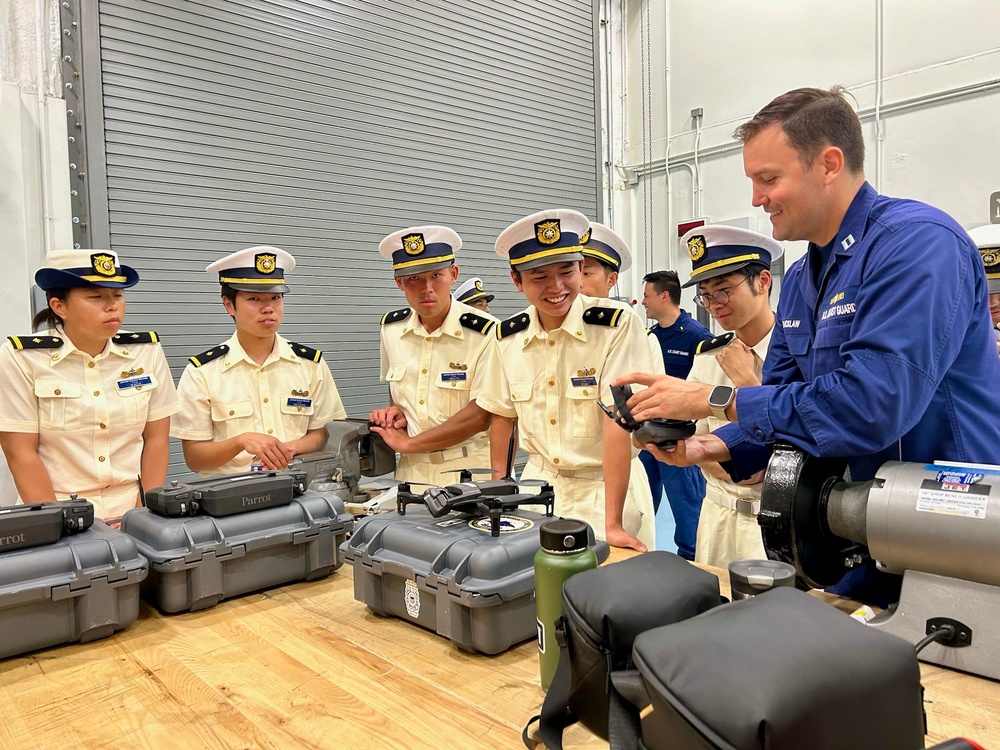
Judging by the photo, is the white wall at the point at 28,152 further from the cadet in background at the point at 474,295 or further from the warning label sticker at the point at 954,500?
the warning label sticker at the point at 954,500

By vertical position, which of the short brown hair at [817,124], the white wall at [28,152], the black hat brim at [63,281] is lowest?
the black hat brim at [63,281]

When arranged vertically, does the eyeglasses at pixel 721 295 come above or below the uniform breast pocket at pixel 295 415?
above

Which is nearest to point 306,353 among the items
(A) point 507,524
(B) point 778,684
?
(A) point 507,524

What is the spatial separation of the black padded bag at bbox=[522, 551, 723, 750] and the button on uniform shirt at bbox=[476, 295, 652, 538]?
1296 mm

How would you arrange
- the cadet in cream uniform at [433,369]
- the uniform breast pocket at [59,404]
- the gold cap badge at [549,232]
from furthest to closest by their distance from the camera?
1. the cadet in cream uniform at [433,369]
2. the uniform breast pocket at [59,404]
3. the gold cap badge at [549,232]

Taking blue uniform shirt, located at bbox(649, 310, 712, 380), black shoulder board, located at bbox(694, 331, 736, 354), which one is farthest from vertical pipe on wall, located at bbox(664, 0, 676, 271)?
black shoulder board, located at bbox(694, 331, 736, 354)

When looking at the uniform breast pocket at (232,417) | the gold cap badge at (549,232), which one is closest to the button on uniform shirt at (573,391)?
the gold cap badge at (549,232)

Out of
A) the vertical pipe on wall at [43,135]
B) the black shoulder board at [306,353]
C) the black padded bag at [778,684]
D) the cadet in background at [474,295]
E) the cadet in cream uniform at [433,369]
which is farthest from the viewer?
the cadet in background at [474,295]

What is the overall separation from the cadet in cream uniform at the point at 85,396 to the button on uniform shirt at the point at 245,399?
0.11 metres

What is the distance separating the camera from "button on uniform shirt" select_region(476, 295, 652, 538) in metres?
2.33

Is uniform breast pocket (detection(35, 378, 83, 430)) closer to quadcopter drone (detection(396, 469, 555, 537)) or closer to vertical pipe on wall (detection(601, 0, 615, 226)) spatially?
quadcopter drone (detection(396, 469, 555, 537))

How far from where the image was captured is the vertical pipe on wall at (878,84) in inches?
203

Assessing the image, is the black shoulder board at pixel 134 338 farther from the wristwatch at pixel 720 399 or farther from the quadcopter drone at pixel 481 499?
the wristwatch at pixel 720 399

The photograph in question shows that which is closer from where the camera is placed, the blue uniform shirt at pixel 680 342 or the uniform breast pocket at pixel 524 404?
the uniform breast pocket at pixel 524 404
